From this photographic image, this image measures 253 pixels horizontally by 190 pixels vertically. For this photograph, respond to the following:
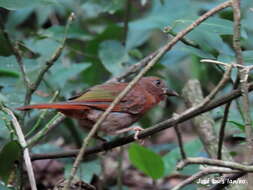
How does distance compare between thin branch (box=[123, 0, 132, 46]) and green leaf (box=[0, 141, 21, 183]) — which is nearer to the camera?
green leaf (box=[0, 141, 21, 183])

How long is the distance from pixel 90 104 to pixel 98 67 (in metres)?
→ 1.55

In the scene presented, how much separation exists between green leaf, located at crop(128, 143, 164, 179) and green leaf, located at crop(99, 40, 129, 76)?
63.3 inches

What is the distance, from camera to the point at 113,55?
471 centimetres

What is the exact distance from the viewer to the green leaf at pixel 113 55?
15.0 feet

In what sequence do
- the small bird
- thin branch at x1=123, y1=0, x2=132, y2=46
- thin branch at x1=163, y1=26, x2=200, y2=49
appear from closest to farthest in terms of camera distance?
thin branch at x1=163, y1=26, x2=200, y2=49 → the small bird → thin branch at x1=123, y1=0, x2=132, y2=46

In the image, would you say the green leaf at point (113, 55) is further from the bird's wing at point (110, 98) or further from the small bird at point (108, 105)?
the bird's wing at point (110, 98)

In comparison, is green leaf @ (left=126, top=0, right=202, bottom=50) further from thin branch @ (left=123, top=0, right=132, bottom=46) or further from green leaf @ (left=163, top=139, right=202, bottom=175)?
green leaf @ (left=163, top=139, right=202, bottom=175)

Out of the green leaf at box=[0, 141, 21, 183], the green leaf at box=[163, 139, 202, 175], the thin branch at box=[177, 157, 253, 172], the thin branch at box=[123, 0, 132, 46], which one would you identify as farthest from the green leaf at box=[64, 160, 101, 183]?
the thin branch at box=[177, 157, 253, 172]

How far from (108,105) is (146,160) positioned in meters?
0.84

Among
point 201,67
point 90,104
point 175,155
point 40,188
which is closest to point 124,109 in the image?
point 90,104

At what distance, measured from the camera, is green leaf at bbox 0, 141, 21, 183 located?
10.6 feet

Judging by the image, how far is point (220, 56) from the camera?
3.28m

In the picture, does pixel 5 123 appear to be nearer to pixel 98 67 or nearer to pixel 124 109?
pixel 124 109

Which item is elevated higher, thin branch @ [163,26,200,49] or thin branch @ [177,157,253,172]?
thin branch @ [163,26,200,49]
